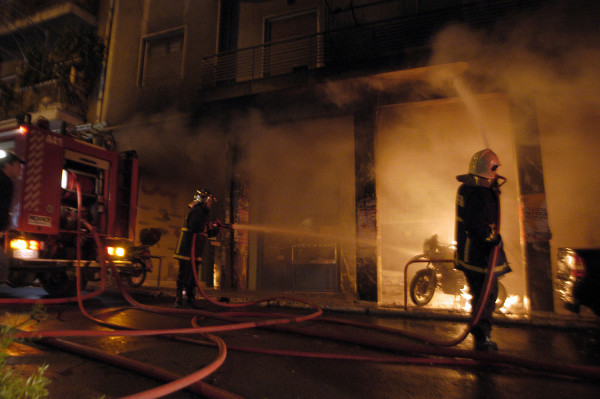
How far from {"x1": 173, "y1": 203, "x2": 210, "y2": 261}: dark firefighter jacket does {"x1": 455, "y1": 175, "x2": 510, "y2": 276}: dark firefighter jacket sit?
3655 mm

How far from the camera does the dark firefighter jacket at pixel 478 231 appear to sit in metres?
3.24

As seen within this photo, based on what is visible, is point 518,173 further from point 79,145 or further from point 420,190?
point 79,145

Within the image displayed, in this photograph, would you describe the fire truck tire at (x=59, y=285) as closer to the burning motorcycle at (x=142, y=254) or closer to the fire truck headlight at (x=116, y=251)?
the fire truck headlight at (x=116, y=251)

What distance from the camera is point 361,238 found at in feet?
25.5

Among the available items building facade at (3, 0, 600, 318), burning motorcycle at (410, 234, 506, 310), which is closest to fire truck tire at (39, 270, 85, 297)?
building facade at (3, 0, 600, 318)

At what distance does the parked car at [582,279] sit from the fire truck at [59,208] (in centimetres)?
590

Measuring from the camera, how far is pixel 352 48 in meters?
8.73

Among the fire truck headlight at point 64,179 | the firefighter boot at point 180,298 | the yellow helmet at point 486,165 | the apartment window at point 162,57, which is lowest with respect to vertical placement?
the firefighter boot at point 180,298

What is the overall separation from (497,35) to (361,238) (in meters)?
4.68

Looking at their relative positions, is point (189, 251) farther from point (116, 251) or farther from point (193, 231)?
point (116, 251)

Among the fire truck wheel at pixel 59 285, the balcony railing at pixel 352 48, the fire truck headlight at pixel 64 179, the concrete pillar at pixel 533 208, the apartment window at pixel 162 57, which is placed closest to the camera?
the fire truck headlight at pixel 64 179

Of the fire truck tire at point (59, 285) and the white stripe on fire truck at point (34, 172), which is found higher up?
the white stripe on fire truck at point (34, 172)

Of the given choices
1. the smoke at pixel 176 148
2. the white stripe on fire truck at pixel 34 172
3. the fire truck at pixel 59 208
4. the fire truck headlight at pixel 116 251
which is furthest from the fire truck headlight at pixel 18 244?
the smoke at pixel 176 148

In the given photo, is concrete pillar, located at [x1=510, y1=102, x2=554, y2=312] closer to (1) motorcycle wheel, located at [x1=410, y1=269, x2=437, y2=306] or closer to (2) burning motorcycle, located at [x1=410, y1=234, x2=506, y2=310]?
(2) burning motorcycle, located at [x1=410, y1=234, x2=506, y2=310]
